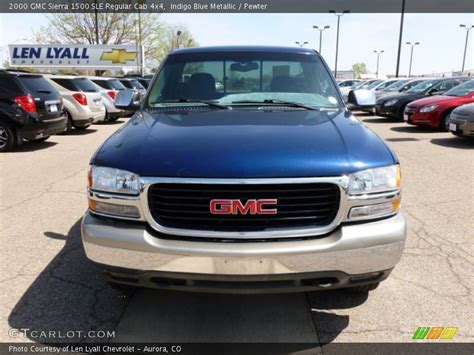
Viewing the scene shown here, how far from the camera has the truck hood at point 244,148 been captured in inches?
89.7

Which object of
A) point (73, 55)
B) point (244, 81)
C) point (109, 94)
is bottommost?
point (109, 94)

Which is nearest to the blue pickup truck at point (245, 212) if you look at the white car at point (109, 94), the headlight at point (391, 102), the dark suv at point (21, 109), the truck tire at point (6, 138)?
the dark suv at point (21, 109)

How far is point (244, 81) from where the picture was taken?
12.5ft

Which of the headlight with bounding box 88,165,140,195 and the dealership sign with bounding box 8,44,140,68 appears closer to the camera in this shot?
the headlight with bounding box 88,165,140,195

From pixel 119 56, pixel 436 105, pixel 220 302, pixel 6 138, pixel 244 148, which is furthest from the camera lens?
pixel 119 56

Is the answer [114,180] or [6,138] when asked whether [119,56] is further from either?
[114,180]

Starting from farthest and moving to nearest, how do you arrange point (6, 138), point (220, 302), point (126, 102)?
point (6, 138) → point (126, 102) → point (220, 302)

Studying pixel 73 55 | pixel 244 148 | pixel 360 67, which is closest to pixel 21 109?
pixel 244 148

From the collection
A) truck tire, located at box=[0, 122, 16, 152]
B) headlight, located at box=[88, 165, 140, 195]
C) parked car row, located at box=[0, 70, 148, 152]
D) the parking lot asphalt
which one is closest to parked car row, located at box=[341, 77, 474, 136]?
the parking lot asphalt

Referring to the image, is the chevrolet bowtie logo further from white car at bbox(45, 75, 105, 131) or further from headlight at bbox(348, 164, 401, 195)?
headlight at bbox(348, 164, 401, 195)

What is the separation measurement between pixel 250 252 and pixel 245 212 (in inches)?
8.7

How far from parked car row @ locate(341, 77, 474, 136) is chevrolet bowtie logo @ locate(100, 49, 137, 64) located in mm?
24669

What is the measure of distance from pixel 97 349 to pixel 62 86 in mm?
11073

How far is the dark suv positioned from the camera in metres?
8.68
